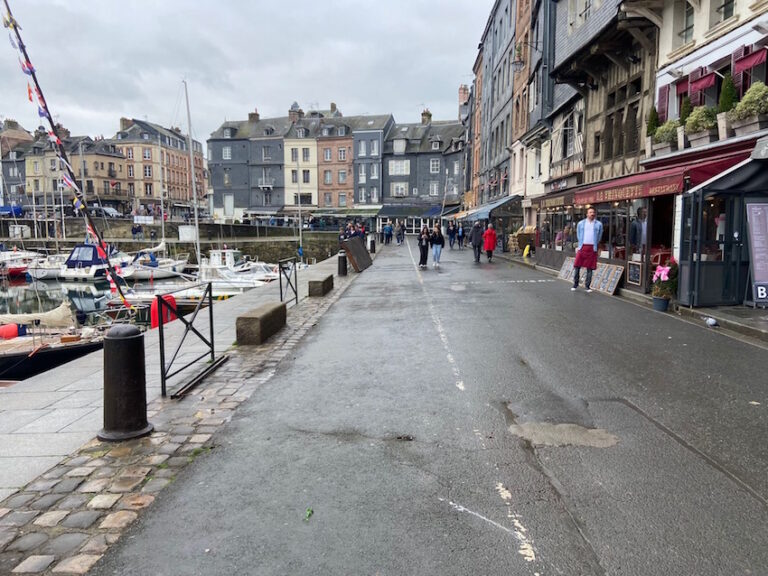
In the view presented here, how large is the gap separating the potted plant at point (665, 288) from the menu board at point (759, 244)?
1361 millimetres

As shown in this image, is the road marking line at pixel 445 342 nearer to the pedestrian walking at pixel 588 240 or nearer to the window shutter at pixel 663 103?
the pedestrian walking at pixel 588 240

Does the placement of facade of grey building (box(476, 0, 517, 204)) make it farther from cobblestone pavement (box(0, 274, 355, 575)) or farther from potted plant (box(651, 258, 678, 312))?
cobblestone pavement (box(0, 274, 355, 575))

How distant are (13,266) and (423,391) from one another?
1655 inches

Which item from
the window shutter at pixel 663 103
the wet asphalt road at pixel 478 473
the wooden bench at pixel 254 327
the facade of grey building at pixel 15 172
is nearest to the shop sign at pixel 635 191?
the window shutter at pixel 663 103

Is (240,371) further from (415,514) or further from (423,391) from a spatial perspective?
(415,514)

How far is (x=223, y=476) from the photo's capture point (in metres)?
3.93

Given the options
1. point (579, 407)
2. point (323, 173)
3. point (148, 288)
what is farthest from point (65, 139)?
point (579, 407)

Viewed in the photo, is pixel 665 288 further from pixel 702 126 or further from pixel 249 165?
pixel 249 165

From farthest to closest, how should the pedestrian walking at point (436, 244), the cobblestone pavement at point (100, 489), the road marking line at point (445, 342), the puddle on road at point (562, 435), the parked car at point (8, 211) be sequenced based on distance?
the parked car at point (8, 211), the pedestrian walking at point (436, 244), the road marking line at point (445, 342), the puddle on road at point (562, 435), the cobblestone pavement at point (100, 489)

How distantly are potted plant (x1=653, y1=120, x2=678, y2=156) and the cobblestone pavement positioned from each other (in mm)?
13006

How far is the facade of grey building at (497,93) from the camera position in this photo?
3547 centimetres

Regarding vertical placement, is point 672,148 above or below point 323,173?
below

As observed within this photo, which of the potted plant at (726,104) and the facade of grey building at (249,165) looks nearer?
the potted plant at (726,104)

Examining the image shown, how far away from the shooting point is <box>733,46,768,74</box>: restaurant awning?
11.0 m
